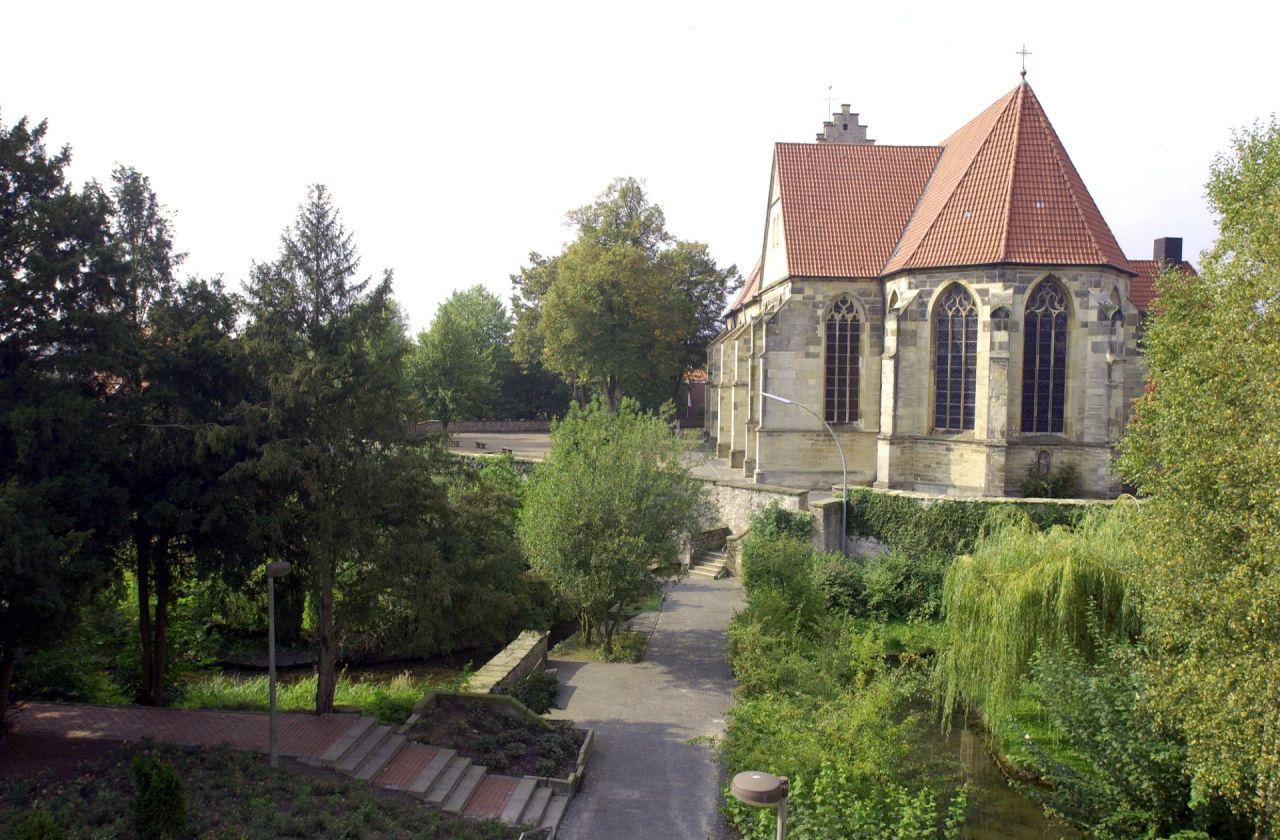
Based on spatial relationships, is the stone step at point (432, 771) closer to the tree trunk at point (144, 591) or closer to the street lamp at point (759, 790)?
the tree trunk at point (144, 591)

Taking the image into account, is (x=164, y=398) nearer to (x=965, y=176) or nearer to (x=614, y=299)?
(x=965, y=176)

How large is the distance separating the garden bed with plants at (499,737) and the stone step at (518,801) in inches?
15.6

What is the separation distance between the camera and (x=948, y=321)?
27.2 metres

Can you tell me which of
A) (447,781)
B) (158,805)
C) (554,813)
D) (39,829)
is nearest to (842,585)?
(554,813)

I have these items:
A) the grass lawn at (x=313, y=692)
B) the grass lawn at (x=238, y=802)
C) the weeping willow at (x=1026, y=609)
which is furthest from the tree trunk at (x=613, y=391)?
the grass lawn at (x=238, y=802)

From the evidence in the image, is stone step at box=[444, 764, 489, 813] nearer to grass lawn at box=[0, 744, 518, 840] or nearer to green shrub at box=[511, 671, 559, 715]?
grass lawn at box=[0, 744, 518, 840]

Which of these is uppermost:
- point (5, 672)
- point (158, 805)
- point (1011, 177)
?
point (1011, 177)

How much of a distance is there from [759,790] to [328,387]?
830cm

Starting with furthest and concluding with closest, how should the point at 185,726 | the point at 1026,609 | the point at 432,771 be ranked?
the point at 1026,609, the point at 185,726, the point at 432,771

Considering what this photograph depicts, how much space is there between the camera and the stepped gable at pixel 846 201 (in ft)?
99.6

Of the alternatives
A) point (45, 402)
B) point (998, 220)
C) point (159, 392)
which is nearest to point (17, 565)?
point (45, 402)

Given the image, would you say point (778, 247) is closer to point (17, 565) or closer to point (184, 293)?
point (184, 293)

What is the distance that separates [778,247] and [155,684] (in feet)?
81.5

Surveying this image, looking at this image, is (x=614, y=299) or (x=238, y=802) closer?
(x=238, y=802)
